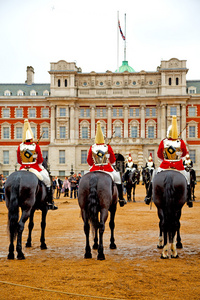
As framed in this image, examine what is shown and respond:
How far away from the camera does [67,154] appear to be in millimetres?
51969

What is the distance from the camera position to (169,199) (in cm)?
761

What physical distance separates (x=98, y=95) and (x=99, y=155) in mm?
44597

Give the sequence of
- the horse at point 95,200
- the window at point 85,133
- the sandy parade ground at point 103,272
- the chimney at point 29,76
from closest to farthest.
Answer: the sandy parade ground at point 103,272 → the horse at point 95,200 → the window at point 85,133 → the chimney at point 29,76

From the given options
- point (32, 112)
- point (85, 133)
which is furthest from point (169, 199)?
point (32, 112)

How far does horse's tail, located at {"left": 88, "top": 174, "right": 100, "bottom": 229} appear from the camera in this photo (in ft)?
24.5

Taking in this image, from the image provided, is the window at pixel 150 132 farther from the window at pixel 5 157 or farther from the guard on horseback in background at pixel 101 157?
the guard on horseback in background at pixel 101 157

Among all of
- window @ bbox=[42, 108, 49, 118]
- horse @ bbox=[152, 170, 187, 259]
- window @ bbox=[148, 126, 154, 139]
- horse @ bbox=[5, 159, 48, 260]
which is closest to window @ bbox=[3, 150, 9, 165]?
window @ bbox=[42, 108, 49, 118]

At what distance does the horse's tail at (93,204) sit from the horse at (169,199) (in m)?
1.36

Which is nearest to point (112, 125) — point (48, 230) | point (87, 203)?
point (48, 230)

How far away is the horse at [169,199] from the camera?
756 centimetres

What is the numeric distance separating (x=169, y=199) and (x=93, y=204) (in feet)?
5.25

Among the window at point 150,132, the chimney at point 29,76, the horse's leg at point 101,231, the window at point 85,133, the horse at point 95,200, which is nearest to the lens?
the horse's leg at point 101,231

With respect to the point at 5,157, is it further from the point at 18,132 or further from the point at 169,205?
the point at 169,205

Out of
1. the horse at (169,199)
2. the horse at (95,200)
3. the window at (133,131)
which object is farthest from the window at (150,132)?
the horse at (95,200)
